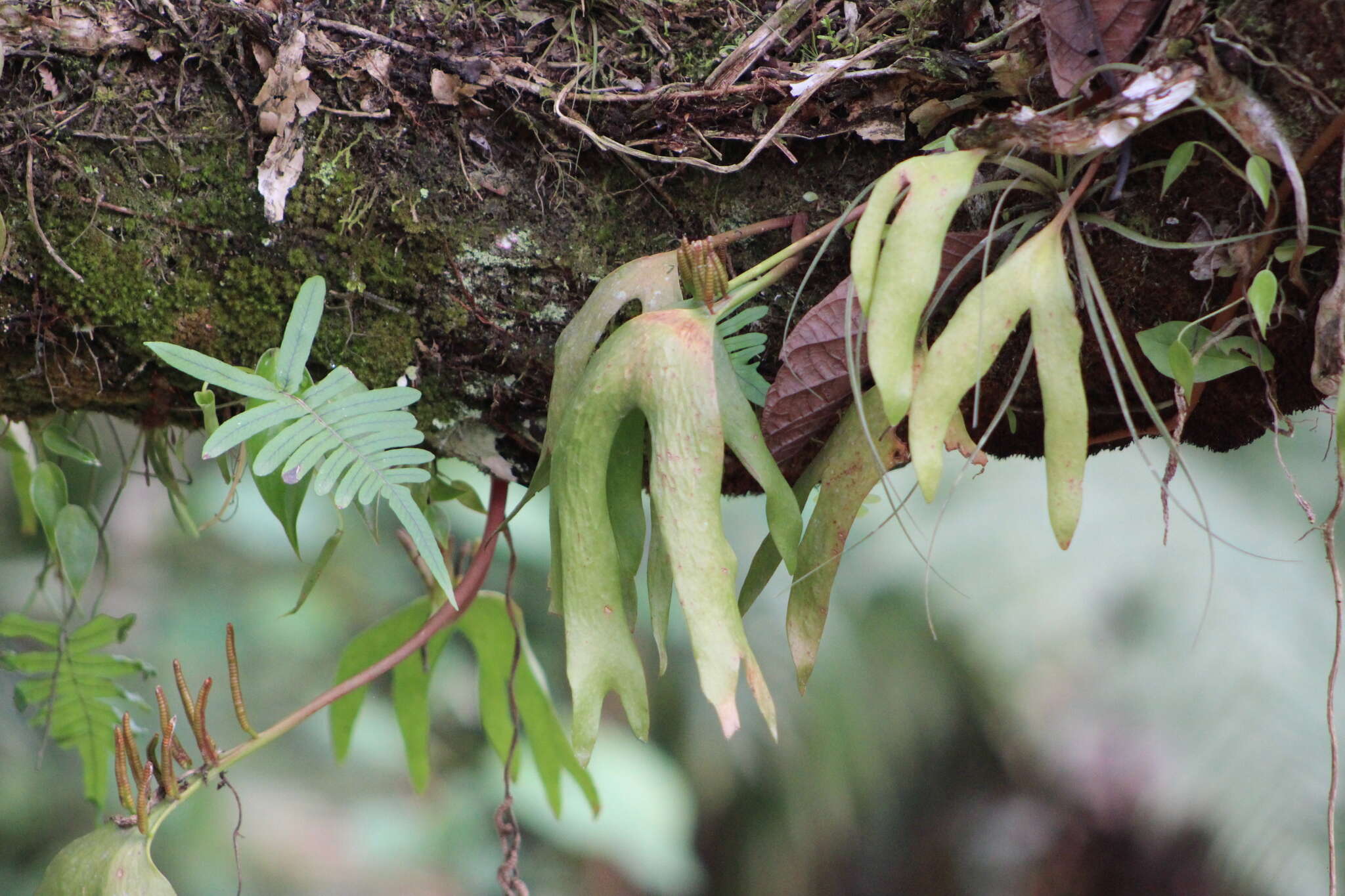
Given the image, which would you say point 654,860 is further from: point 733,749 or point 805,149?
point 805,149

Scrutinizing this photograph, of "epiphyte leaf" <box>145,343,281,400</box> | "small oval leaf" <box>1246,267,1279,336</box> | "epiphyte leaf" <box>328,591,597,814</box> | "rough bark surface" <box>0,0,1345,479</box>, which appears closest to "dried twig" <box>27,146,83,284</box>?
"rough bark surface" <box>0,0,1345,479</box>

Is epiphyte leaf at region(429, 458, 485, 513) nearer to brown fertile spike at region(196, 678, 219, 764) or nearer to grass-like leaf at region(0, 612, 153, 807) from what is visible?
brown fertile spike at region(196, 678, 219, 764)

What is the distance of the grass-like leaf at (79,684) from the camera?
1.07m

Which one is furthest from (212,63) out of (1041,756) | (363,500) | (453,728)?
(1041,756)

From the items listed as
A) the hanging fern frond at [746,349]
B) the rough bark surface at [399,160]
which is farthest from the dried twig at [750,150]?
the hanging fern frond at [746,349]

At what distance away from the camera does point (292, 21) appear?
72cm

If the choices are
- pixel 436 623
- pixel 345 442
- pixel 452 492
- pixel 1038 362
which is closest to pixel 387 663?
pixel 436 623

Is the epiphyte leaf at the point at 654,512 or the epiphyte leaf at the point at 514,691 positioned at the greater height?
the epiphyte leaf at the point at 654,512

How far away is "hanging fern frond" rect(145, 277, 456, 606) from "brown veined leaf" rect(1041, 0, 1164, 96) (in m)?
0.46

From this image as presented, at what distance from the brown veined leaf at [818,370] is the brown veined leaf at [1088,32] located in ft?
0.36

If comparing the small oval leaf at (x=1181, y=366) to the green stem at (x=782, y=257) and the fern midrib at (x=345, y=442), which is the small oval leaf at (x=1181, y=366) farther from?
the fern midrib at (x=345, y=442)

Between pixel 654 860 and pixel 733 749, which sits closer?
pixel 654 860

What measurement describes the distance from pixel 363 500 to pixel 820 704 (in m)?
1.66

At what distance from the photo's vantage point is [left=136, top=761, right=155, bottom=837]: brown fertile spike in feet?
2.32
